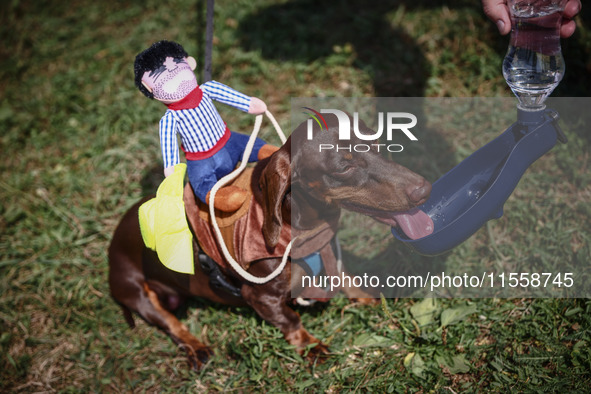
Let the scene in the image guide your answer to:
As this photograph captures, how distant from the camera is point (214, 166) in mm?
2721

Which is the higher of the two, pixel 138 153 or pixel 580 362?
pixel 138 153

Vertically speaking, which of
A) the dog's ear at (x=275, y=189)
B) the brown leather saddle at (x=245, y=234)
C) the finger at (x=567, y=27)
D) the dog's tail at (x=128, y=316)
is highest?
the finger at (x=567, y=27)

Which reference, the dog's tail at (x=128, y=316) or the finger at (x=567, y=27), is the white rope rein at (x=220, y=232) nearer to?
the dog's tail at (x=128, y=316)

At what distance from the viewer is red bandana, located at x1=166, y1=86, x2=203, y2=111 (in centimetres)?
254

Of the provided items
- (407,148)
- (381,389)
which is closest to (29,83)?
(407,148)

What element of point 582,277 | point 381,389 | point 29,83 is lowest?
point 381,389

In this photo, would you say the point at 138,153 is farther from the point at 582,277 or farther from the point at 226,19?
the point at 582,277

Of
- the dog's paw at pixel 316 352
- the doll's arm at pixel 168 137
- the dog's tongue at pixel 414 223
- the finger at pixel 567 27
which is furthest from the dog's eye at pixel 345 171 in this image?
the finger at pixel 567 27

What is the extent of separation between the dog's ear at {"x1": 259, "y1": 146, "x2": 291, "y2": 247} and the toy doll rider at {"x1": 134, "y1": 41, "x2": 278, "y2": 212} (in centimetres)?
17

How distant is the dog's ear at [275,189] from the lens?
7.86 feet

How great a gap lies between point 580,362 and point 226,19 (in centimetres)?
481

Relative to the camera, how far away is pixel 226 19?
5.61 metres

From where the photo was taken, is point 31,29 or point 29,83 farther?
point 31,29

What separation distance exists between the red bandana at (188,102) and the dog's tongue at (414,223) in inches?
48.2
